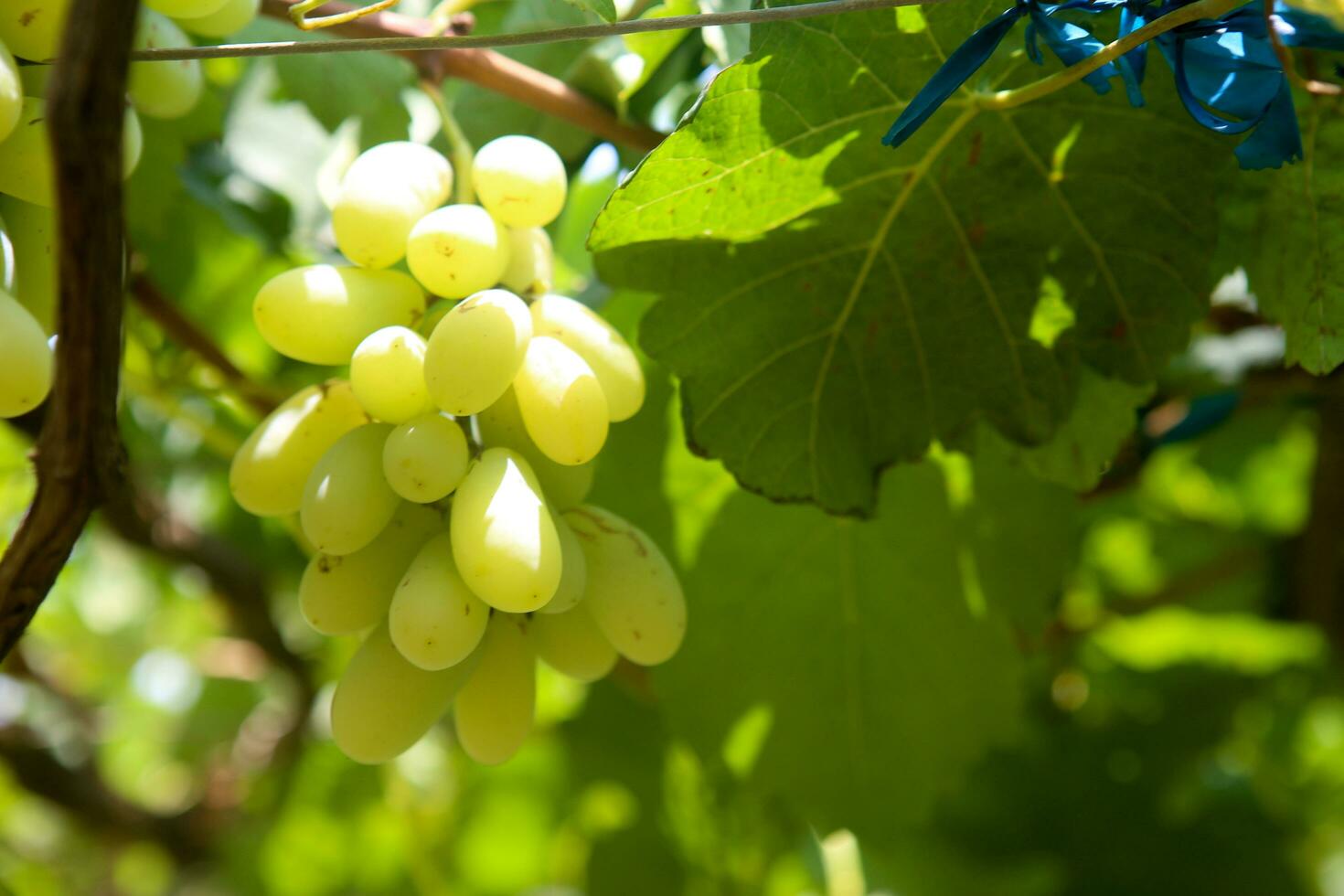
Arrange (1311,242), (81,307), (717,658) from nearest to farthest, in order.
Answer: (81,307), (1311,242), (717,658)

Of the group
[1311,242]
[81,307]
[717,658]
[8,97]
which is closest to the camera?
[81,307]

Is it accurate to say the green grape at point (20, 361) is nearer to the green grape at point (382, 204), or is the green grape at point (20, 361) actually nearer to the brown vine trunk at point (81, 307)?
the brown vine trunk at point (81, 307)

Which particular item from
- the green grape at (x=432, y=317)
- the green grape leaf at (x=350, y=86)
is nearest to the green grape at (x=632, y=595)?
the green grape at (x=432, y=317)

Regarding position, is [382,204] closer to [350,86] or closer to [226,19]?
[226,19]

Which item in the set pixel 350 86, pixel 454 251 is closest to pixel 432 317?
pixel 454 251

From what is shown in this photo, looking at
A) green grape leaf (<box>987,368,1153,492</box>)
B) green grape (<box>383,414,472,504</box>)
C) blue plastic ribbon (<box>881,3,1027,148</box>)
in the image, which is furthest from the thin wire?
green grape leaf (<box>987,368,1153,492</box>)

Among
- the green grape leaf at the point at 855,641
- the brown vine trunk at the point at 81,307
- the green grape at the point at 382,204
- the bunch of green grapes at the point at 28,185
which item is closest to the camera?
the brown vine trunk at the point at 81,307

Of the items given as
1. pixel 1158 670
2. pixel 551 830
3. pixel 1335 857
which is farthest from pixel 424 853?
pixel 1335 857
